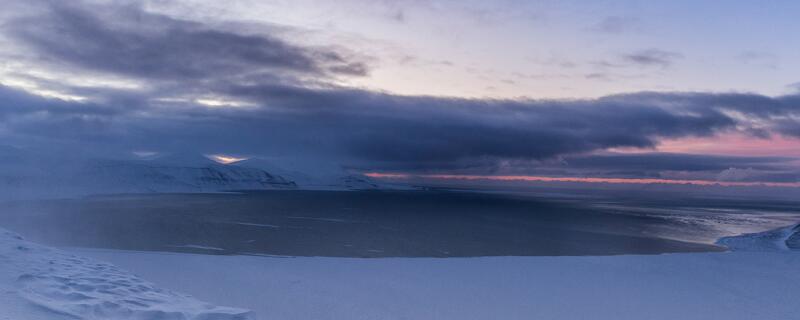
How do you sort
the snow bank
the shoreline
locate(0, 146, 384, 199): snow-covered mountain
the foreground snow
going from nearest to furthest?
the snow bank → the foreground snow → the shoreline → locate(0, 146, 384, 199): snow-covered mountain

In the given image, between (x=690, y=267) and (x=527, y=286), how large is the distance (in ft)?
25.5

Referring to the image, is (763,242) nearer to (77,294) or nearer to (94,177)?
(77,294)

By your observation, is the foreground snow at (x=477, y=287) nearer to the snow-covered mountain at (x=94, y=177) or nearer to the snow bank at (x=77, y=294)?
the snow bank at (x=77, y=294)

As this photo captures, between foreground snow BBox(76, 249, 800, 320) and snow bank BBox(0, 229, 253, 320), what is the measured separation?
1370 mm

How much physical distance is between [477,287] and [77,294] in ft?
27.9

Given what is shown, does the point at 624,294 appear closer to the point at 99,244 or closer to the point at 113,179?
the point at 99,244

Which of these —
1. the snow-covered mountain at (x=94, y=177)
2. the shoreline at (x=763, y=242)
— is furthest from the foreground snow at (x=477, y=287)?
the snow-covered mountain at (x=94, y=177)

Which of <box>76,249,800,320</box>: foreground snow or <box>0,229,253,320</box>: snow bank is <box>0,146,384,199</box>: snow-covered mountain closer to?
<box>76,249,800,320</box>: foreground snow

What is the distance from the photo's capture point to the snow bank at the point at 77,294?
21.1ft

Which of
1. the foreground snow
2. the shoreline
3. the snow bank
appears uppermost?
the snow bank

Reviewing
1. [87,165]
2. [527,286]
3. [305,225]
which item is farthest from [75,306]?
[87,165]

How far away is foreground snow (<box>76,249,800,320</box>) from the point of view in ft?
33.1

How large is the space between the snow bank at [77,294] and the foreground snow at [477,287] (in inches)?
54.0

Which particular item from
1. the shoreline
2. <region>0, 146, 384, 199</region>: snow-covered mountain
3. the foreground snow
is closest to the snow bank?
the foreground snow
